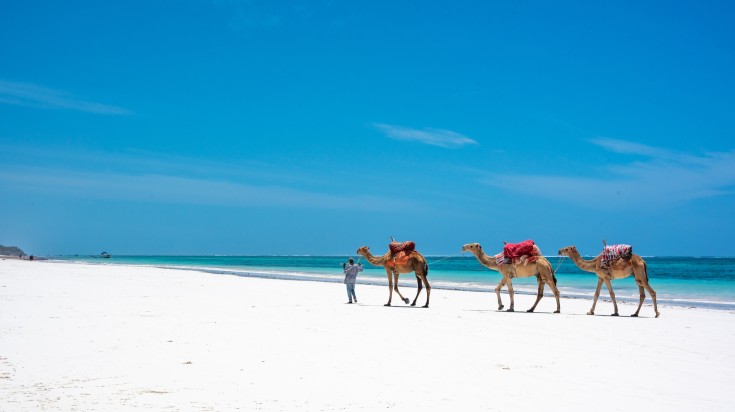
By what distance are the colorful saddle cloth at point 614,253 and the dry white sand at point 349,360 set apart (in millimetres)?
1661

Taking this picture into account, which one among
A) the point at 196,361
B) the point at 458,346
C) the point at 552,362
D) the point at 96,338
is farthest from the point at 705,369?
the point at 96,338

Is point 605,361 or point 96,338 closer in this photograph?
point 605,361

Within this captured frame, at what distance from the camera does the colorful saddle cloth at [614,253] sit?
16.9 meters

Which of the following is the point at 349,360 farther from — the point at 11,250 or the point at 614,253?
the point at 11,250

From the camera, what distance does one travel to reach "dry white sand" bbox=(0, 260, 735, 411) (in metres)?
7.13

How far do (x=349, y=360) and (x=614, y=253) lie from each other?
1025 cm

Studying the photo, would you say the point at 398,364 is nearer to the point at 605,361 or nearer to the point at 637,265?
the point at 605,361

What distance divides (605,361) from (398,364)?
3.23 meters

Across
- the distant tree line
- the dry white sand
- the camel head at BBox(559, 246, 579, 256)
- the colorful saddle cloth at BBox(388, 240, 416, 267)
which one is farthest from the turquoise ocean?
the distant tree line

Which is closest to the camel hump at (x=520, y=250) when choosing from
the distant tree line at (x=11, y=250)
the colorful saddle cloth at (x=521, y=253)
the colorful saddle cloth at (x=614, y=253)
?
the colorful saddle cloth at (x=521, y=253)

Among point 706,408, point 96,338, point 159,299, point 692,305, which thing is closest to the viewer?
point 706,408

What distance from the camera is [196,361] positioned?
9.06m

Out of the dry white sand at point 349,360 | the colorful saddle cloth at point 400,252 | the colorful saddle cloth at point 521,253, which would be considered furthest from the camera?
the colorful saddle cloth at point 400,252

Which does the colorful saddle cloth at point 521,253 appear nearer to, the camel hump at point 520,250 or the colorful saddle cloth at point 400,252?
Answer: the camel hump at point 520,250
